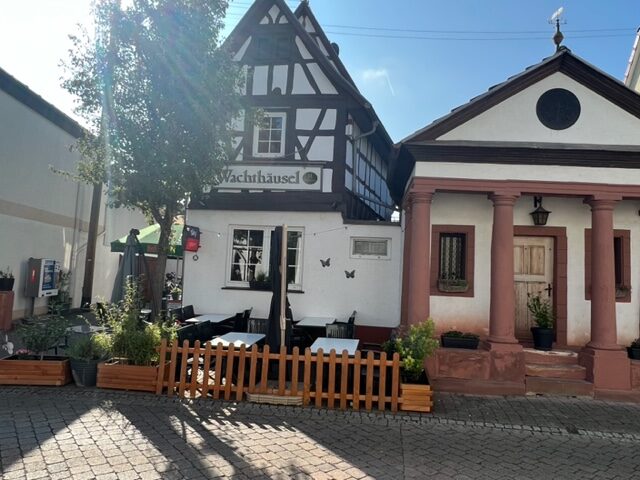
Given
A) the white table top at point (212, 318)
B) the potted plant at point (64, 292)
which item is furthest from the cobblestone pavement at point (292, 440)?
the potted plant at point (64, 292)

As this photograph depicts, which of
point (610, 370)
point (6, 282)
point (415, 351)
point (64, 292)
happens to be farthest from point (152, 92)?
point (64, 292)

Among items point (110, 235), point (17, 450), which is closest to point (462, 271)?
point (17, 450)

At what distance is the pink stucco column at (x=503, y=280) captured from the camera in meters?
A: 7.45

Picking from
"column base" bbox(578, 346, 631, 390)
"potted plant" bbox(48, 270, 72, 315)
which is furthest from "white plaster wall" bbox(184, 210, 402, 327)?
"potted plant" bbox(48, 270, 72, 315)

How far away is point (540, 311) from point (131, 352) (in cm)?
724

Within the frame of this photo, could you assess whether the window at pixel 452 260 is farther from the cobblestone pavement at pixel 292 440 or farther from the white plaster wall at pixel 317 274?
the cobblestone pavement at pixel 292 440

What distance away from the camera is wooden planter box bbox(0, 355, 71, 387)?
21.1 feet

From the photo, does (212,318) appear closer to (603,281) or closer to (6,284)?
(6,284)

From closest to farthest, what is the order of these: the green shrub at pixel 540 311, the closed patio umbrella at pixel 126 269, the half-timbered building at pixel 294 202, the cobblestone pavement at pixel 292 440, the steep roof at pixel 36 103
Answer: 1. the cobblestone pavement at pixel 292 440
2. the green shrub at pixel 540 311
3. the closed patio umbrella at pixel 126 269
4. the half-timbered building at pixel 294 202
5. the steep roof at pixel 36 103

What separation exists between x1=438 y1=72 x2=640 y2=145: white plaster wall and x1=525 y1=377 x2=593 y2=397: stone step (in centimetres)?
393

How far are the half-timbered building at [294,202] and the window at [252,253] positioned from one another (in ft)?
0.08

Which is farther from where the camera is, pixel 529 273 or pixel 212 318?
pixel 212 318

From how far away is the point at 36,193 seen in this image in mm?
13516

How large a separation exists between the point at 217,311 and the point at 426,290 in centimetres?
553
